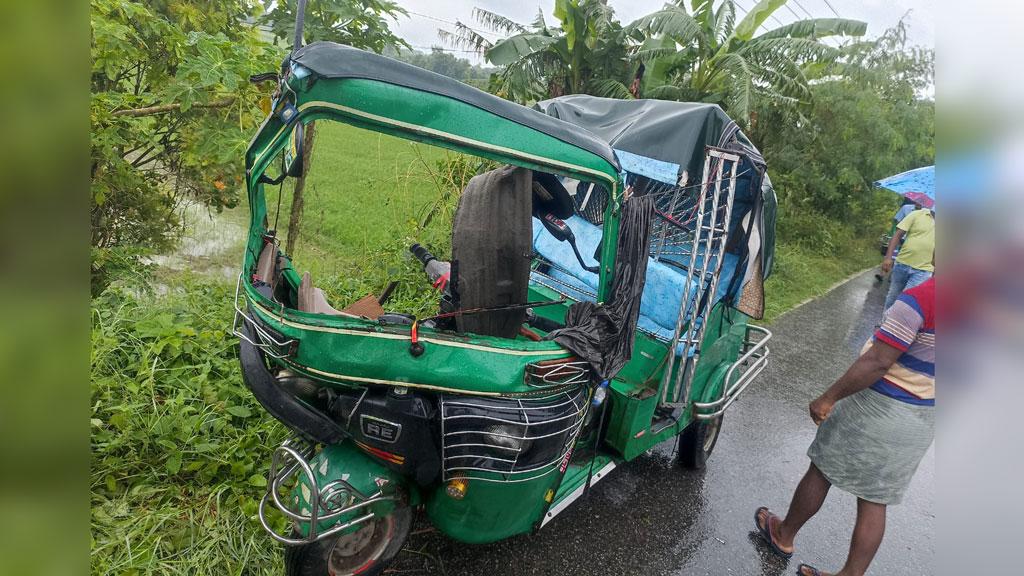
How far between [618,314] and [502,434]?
2.27ft

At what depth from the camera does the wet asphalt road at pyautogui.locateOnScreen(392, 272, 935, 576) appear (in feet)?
9.30

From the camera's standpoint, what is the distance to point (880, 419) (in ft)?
8.72

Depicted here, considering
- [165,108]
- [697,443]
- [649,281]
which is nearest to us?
[165,108]

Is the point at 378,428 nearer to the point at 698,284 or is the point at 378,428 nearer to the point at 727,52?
the point at 698,284

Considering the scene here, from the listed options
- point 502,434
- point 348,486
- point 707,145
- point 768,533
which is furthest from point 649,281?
point 348,486

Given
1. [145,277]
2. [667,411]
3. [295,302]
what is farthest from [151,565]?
[667,411]

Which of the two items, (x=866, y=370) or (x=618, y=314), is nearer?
(x=618, y=314)

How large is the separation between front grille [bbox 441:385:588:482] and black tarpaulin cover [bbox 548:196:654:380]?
205mm

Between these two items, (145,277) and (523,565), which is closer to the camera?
(523,565)

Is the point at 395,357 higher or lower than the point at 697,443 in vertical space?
higher

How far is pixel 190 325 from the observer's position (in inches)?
131
